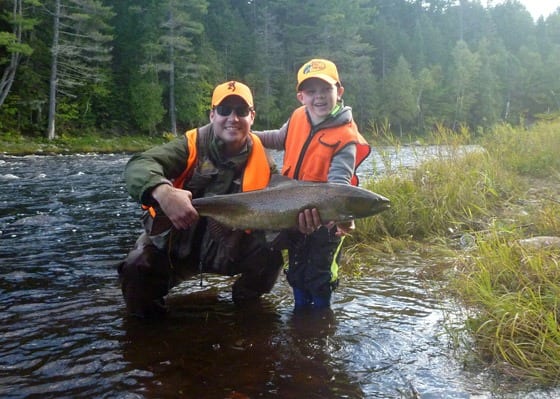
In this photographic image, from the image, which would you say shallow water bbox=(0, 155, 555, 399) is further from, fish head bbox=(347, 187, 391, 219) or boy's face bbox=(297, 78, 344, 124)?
boy's face bbox=(297, 78, 344, 124)

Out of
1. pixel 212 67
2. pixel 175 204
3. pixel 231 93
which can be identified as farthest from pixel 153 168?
pixel 212 67

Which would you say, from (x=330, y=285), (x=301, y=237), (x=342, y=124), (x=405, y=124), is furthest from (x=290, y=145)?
(x=405, y=124)

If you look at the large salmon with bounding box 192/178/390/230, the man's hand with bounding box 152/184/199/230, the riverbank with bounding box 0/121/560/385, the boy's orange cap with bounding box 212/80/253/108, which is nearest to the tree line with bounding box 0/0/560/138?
the riverbank with bounding box 0/121/560/385

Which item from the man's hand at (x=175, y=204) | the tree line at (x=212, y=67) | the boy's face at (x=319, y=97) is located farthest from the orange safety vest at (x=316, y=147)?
the tree line at (x=212, y=67)

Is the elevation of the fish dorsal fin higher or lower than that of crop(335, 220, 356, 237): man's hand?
higher

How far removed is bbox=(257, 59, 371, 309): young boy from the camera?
389 cm

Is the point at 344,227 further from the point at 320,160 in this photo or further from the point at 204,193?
the point at 204,193

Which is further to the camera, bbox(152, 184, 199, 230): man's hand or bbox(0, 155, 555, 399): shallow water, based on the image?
bbox(152, 184, 199, 230): man's hand

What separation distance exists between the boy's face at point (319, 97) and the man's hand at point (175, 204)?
1392mm

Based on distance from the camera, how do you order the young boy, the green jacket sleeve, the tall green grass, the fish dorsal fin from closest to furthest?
the tall green grass, the green jacket sleeve, the fish dorsal fin, the young boy

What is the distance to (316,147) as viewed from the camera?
3986mm

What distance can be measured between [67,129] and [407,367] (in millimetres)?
31337

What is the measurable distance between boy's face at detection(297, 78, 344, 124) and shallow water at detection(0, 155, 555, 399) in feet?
5.40

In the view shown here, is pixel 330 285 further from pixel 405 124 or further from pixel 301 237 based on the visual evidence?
pixel 405 124
